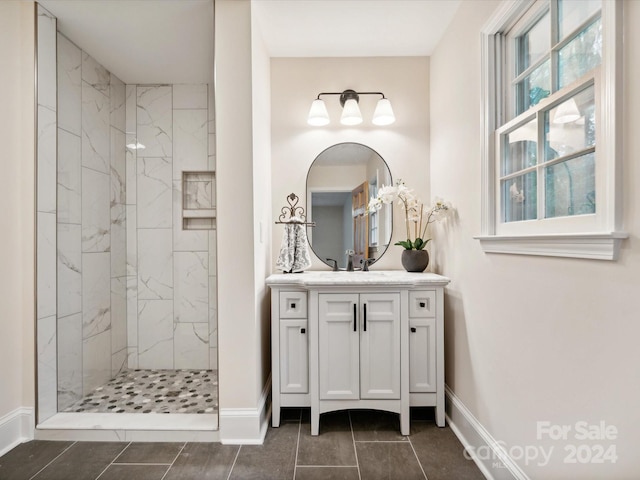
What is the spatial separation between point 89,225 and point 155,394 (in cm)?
132

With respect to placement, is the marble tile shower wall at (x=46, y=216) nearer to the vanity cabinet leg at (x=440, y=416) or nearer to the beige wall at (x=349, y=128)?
the beige wall at (x=349, y=128)

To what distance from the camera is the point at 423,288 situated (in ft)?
6.63

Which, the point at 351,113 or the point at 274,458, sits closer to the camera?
the point at 274,458

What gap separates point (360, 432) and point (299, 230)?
1316 mm

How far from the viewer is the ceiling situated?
76.5 inches

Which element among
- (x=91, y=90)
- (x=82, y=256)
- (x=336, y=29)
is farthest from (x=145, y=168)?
(x=336, y=29)

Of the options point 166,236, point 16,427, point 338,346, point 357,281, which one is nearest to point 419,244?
point 357,281

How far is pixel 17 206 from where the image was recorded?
188cm

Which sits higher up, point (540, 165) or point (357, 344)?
point (540, 165)

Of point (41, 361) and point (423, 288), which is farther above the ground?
point (423, 288)

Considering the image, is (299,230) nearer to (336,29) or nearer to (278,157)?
(278,157)

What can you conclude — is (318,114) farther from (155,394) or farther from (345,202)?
(155,394)

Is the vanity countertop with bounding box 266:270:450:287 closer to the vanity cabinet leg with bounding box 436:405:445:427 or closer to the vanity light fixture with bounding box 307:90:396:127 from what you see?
the vanity cabinet leg with bounding box 436:405:445:427

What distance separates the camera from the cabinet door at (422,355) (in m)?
2.02
